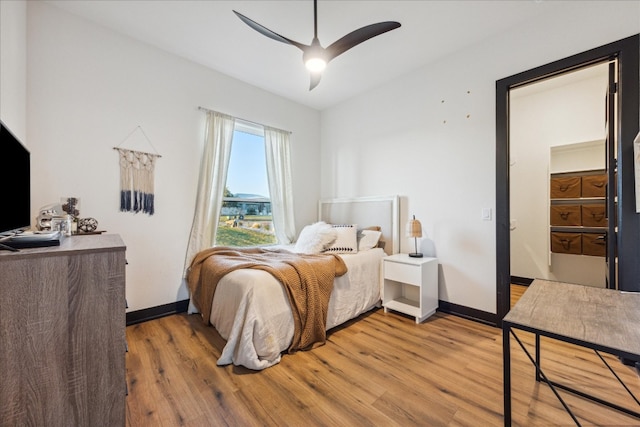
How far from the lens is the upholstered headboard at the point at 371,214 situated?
3.19 meters

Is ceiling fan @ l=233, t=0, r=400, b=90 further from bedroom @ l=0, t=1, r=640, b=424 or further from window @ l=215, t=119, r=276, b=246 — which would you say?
window @ l=215, t=119, r=276, b=246

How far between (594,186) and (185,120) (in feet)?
16.9

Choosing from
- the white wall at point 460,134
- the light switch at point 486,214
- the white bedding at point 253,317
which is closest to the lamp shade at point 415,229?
the white wall at point 460,134

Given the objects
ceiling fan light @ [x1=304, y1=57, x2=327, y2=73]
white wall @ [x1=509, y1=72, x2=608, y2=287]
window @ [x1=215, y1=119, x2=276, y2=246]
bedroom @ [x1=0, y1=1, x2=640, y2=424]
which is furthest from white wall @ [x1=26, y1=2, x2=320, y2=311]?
white wall @ [x1=509, y1=72, x2=608, y2=287]

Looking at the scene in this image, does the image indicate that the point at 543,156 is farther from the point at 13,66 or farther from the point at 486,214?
the point at 13,66

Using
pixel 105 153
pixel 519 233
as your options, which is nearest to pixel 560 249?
pixel 519 233

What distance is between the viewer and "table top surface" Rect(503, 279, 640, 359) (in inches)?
33.4

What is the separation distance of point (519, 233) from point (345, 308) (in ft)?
10.4

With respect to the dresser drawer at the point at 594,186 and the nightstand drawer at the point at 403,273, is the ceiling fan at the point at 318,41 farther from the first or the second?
the dresser drawer at the point at 594,186

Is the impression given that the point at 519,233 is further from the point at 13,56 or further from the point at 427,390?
the point at 13,56

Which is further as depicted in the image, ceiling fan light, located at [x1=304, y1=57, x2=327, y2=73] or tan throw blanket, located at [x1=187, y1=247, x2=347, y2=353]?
tan throw blanket, located at [x1=187, y1=247, x2=347, y2=353]

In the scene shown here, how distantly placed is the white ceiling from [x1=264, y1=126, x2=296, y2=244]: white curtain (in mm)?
850

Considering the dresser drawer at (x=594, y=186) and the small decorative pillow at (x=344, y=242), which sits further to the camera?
the dresser drawer at (x=594, y=186)

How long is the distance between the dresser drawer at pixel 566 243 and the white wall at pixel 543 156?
0.25ft
